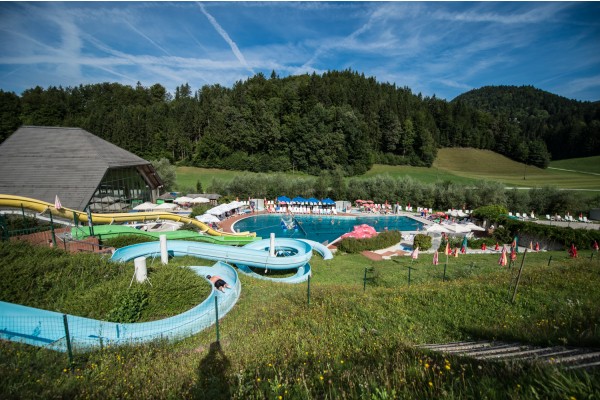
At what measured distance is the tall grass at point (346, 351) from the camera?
3.09 meters

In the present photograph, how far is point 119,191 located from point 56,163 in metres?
5.12

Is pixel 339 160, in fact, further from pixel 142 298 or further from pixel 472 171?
pixel 142 298

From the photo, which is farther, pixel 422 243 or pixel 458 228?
pixel 458 228

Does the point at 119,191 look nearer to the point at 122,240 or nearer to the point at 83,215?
the point at 83,215

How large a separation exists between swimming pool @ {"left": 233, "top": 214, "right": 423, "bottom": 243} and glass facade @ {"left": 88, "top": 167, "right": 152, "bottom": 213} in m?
10.7

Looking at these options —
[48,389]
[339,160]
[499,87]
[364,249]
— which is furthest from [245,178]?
[499,87]

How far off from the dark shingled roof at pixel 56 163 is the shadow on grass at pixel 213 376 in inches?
732

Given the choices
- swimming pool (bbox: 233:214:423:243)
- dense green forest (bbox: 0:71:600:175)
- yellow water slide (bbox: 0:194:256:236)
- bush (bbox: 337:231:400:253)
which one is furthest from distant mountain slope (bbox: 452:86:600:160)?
yellow water slide (bbox: 0:194:256:236)

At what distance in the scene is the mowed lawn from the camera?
176ft

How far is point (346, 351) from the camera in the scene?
482cm

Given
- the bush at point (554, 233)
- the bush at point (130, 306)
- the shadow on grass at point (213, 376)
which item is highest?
the shadow on grass at point (213, 376)

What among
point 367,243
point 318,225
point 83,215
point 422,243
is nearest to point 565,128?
point 318,225

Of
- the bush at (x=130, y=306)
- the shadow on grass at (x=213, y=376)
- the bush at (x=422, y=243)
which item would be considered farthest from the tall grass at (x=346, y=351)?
the bush at (x=422, y=243)

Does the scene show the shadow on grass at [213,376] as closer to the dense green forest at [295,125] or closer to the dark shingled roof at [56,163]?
the dark shingled roof at [56,163]
